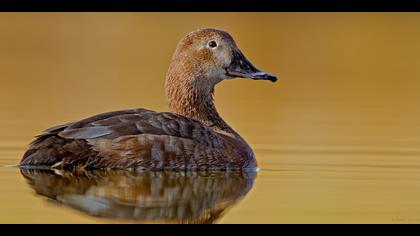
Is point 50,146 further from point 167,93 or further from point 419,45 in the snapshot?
point 419,45

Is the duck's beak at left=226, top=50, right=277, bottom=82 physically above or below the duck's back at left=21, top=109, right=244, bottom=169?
above

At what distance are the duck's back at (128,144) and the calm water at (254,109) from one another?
199 millimetres

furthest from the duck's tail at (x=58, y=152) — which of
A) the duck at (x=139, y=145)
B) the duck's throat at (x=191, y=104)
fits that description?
the duck's throat at (x=191, y=104)

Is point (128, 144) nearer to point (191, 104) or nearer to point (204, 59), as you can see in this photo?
point (191, 104)

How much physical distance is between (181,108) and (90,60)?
11125mm

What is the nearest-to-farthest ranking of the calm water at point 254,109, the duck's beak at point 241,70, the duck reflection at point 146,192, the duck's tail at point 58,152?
the duck reflection at point 146,192
the calm water at point 254,109
the duck's tail at point 58,152
the duck's beak at point 241,70

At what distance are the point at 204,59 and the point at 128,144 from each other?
6.02ft

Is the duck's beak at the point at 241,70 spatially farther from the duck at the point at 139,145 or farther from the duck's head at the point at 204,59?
the duck at the point at 139,145

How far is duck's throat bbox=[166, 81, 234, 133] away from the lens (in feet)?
40.4

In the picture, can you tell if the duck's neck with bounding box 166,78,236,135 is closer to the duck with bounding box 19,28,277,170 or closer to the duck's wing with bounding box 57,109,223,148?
the duck with bounding box 19,28,277,170

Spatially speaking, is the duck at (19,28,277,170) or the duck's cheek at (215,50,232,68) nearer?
the duck at (19,28,277,170)

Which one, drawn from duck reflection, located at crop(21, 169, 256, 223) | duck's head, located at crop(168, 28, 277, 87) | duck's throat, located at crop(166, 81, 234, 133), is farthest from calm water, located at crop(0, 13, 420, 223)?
duck's head, located at crop(168, 28, 277, 87)

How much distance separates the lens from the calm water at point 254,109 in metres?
9.23
